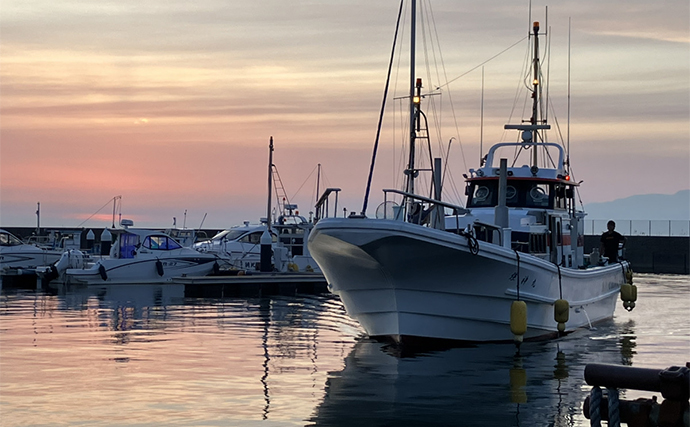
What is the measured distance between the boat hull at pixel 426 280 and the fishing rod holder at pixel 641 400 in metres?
7.95

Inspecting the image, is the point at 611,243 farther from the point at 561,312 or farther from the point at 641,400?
the point at 641,400

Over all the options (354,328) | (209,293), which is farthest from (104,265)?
(354,328)

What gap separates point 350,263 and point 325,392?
14.5 feet

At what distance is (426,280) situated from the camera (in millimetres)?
17031

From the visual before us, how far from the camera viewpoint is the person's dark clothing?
1011 inches

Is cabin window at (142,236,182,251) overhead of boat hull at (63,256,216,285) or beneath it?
overhead

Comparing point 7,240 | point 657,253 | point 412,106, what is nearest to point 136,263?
point 7,240

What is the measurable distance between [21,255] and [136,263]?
763 cm

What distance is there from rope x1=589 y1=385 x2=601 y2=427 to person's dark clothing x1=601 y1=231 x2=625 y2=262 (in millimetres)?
18286

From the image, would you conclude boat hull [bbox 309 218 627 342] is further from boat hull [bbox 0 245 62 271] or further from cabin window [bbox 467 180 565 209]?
boat hull [bbox 0 245 62 271]

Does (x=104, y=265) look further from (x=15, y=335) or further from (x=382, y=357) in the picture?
(x=382, y=357)

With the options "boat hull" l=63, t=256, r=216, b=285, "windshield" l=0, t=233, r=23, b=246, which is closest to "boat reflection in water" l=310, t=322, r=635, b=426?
"boat hull" l=63, t=256, r=216, b=285

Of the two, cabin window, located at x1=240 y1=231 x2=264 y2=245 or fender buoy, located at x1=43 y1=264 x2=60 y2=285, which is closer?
fender buoy, located at x1=43 y1=264 x2=60 y2=285

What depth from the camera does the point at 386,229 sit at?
15.7 m
